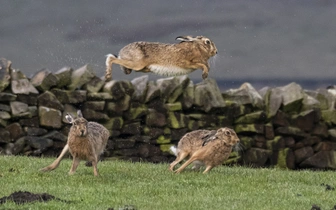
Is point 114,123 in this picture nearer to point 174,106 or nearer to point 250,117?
point 174,106

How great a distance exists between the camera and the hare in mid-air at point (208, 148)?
14.1m

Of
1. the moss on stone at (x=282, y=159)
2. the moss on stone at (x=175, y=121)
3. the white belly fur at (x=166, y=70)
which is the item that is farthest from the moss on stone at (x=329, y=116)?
the white belly fur at (x=166, y=70)

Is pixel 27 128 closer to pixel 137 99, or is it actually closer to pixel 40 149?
pixel 40 149

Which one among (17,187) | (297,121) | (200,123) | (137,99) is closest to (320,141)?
(297,121)

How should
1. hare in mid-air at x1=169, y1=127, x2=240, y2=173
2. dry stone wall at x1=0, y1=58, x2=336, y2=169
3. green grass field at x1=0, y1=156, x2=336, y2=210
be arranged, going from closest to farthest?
green grass field at x1=0, y1=156, x2=336, y2=210 < hare in mid-air at x1=169, y1=127, x2=240, y2=173 < dry stone wall at x1=0, y1=58, x2=336, y2=169

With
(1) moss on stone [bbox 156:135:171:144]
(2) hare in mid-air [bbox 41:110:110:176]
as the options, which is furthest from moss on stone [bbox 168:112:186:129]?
(2) hare in mid-air [bbox 41:110:110:176]

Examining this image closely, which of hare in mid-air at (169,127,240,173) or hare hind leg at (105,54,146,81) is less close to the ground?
hare hind leg at (105,54,146,81)

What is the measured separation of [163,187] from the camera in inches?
476

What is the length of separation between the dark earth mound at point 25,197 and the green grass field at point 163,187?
0.19 metres

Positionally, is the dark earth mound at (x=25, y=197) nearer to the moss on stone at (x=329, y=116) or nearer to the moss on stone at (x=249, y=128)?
the moss on stone at (x=249, y=128)

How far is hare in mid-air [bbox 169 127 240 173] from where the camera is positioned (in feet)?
46.3

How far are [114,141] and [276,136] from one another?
569 centimetres

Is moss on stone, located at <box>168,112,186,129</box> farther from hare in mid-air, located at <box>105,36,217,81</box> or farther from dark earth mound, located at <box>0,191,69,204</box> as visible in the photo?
dark earth mound, located at <box>0,191,69,204</box>

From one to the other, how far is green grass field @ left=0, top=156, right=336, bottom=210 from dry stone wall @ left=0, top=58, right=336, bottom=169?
4.53 m
